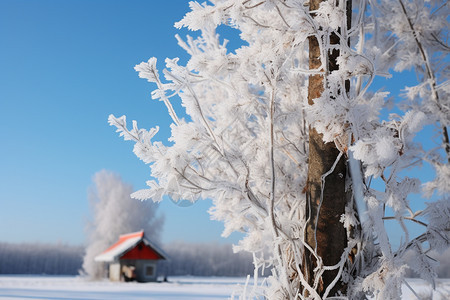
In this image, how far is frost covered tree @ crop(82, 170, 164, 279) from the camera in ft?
102

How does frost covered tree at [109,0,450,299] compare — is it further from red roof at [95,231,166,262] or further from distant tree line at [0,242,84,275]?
distant tree line at [0,242,84,275]

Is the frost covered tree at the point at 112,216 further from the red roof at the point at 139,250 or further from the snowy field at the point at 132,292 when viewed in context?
the snowy field at the point at 132,292

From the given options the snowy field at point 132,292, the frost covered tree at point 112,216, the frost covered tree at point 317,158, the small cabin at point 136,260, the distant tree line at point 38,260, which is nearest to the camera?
the frost covered tree at point 317,158

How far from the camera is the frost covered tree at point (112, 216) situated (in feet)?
102

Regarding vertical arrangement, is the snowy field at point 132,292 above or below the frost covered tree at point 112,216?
below

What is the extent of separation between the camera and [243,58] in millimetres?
3150

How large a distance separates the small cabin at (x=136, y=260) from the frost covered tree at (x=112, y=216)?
7.85 meters

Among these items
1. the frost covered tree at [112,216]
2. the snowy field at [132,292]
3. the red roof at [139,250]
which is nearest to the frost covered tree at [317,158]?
the snowy field at [132,292]

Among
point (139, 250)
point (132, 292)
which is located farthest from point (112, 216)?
point (132, 292)

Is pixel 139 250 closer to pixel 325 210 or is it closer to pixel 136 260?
pixel 136 260

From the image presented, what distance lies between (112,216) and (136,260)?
10.7 m

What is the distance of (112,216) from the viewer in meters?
32.2

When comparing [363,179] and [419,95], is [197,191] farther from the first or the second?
[419,95]

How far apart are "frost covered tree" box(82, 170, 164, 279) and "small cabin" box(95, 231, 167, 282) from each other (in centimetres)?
785
